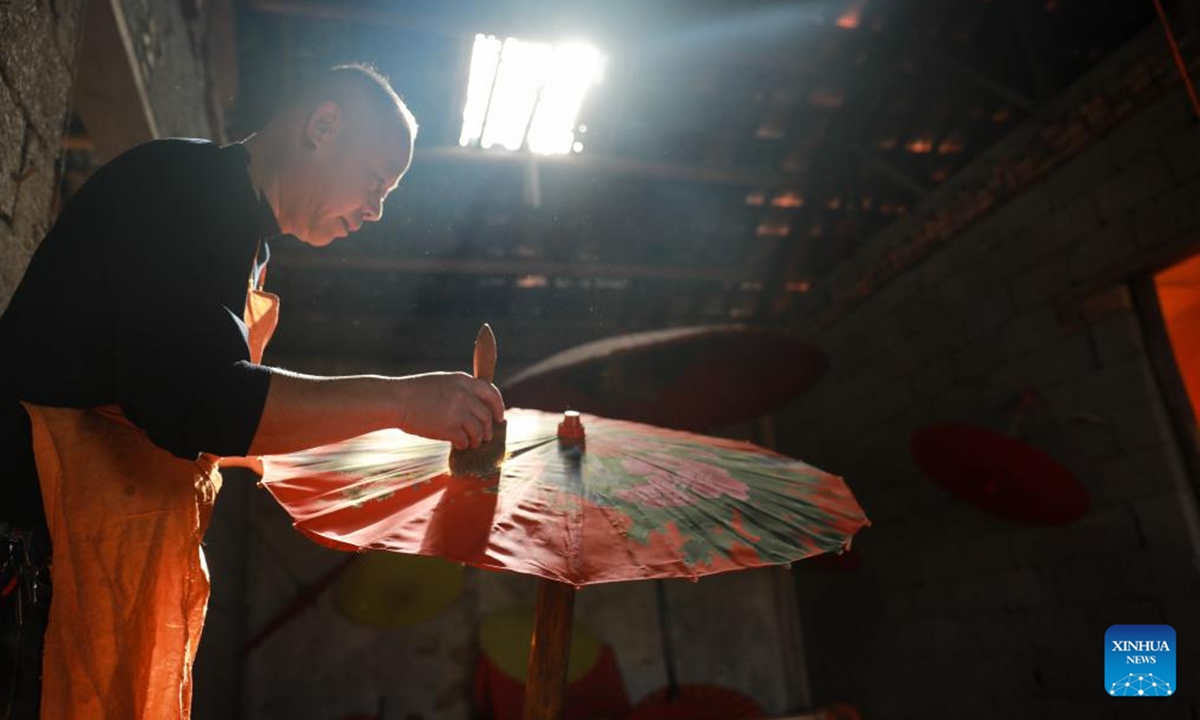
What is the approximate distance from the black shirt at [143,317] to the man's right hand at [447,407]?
20 centimetres

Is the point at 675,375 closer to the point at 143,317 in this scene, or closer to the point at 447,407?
the point at 447,407

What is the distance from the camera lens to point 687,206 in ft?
21.5

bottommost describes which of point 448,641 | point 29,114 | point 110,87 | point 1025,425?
point 448,641

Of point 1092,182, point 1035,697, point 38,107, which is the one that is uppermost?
point 1092,182

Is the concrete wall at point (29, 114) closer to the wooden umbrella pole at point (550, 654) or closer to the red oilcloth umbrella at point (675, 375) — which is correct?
the wooden umbrella pole at point (550, 654)

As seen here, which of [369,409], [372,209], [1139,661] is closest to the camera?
[369,409]

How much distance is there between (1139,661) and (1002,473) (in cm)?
117

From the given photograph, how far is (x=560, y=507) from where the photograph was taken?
4.36 ft

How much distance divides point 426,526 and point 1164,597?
14.0 ft

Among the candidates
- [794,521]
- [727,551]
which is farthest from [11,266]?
[794,521]

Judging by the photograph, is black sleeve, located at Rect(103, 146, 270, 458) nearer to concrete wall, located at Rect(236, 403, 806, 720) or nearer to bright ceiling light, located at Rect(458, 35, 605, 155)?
bright ceiling light, located at Rect(458, 35, 605, 155)

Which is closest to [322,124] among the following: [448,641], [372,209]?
[372,209]

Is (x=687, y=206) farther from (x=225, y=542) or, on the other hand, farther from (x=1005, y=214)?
(x=225, y=542)

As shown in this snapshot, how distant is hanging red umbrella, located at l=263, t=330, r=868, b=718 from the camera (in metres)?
1.23
